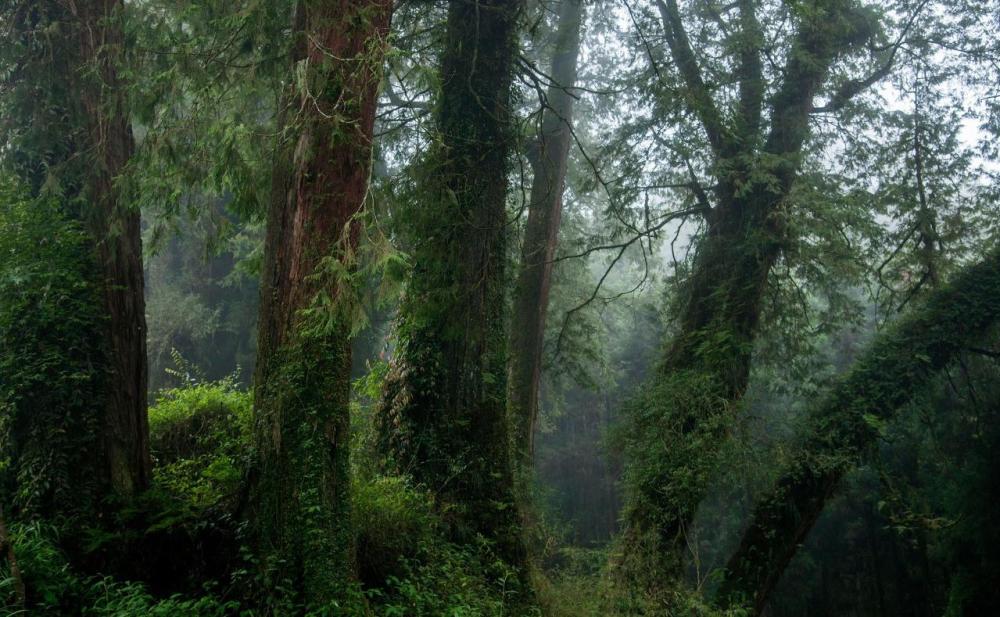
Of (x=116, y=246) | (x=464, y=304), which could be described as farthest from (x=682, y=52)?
(x=116, y=246)

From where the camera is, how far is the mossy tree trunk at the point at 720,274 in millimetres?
9266

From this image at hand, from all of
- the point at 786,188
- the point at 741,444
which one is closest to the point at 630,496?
the point at 741,444

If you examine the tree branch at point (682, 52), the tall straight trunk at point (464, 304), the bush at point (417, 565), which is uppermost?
the tree branch at point (682, 52)

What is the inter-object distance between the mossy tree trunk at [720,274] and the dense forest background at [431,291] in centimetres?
6

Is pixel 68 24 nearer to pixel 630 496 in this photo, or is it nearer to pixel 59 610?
pixel 59 610

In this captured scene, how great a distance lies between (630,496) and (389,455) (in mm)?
4170

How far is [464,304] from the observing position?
279 inches

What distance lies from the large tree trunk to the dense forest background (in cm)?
5

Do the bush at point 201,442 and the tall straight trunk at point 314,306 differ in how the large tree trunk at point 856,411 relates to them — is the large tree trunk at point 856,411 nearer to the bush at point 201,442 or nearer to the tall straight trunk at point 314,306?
the bush at point 201,442

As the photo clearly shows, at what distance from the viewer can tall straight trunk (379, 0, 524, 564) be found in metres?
6.76

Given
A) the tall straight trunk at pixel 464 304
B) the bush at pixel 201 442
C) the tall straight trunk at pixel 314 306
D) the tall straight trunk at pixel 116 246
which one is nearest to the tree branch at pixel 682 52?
the tall straight trunk at pixel 464 304

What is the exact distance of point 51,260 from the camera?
5.53m

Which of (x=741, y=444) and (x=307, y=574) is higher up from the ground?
(x=741, y=444)

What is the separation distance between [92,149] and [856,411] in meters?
9.92
